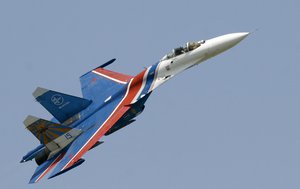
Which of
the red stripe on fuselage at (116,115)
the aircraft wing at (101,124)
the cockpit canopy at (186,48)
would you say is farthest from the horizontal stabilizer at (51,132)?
the cockpit canopy at (186,48)

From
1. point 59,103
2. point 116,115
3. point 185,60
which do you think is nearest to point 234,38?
point 185,60

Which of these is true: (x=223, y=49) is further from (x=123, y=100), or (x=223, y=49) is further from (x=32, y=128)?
(x=32, y=128)

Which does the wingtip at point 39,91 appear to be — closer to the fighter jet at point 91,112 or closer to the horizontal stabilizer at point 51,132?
the fighter jet at point 91,112

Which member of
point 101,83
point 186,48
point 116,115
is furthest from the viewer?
point 101,83

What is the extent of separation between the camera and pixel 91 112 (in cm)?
4816

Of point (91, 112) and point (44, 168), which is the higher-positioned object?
point (91, 112)

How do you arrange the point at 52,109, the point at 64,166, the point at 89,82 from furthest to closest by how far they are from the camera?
1. the point at 89,82
2. the point at 52,109
3. the point at 64,166

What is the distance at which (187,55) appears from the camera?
46812 millimetres

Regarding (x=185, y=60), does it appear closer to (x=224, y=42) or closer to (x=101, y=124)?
(x=224, y=42)

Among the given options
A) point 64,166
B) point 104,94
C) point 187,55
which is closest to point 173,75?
point 187,55

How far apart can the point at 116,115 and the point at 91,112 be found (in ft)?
8.65

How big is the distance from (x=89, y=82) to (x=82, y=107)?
12.7 feet

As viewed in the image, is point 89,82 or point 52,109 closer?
point 52,109

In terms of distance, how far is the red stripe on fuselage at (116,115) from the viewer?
4506 centimetres
